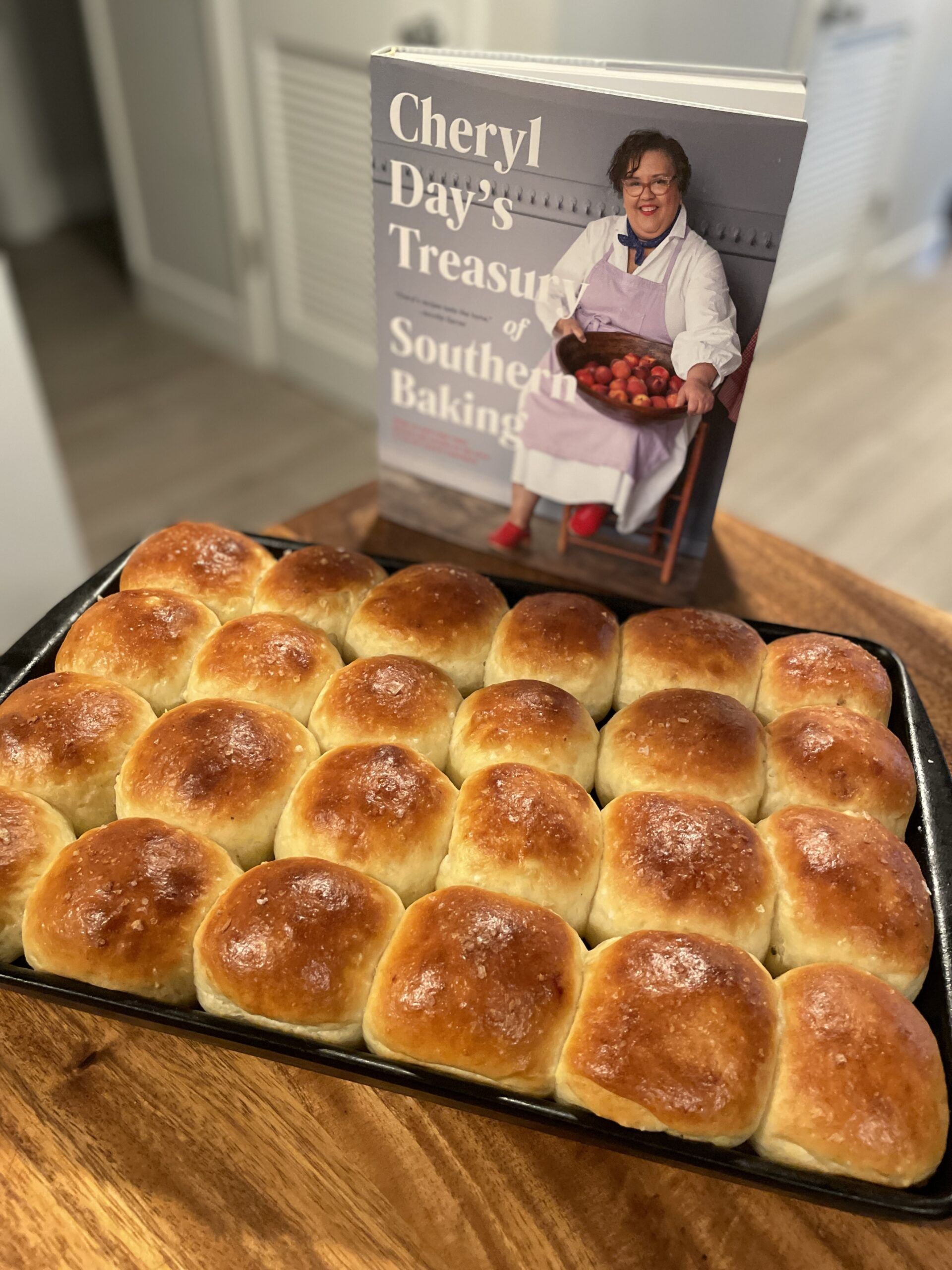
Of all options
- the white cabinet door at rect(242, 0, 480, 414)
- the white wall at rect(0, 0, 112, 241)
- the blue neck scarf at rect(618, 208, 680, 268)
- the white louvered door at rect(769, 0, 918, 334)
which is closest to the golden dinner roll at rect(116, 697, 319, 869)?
the blue neck scarf at rect(618, 208, 680, 268)

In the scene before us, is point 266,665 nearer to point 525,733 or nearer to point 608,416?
point 525,733

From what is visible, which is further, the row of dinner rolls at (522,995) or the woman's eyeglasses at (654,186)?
the woman's eyeglasses at (654,186)

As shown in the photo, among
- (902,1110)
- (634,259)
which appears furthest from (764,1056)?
(634,259)

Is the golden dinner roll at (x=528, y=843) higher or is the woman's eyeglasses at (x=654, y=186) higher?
the woman's eyeglasses at (x=654, y=186)

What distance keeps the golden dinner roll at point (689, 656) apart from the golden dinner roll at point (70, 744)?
1.43ft

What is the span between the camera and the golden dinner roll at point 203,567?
90 cm

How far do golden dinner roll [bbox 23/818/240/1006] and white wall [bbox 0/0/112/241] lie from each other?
3.97 m

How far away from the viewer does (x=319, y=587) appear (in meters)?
0.90

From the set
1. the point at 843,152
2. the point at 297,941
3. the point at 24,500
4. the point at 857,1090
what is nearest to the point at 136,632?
the point at 297,941

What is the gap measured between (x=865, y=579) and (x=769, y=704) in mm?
355

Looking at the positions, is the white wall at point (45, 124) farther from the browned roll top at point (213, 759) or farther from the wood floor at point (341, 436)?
the browned roll top at point (213, 759)

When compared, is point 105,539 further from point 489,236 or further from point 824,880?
point 824,880

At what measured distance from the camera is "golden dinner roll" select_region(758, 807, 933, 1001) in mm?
637

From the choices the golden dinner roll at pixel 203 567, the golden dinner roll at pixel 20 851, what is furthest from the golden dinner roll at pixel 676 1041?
the golden dinner roll at pixel 203 567
